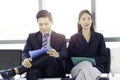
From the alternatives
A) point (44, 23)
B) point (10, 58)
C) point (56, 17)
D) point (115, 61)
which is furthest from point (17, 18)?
point (115, 61)

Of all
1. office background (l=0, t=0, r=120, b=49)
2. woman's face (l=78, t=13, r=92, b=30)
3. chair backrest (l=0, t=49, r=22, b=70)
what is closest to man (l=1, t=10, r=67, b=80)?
chair backrest (l=0, t=49, r=22, b=70)

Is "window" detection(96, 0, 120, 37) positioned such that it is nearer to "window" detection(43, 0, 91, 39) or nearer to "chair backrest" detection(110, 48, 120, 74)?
"window" detection(43, 0, 91, 39)

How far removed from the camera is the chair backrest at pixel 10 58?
2.78 meters

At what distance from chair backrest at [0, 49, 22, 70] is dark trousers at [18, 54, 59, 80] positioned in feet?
1.21

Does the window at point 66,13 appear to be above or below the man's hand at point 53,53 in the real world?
above

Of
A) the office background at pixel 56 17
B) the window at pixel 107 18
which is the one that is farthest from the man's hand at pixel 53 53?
the window at pixel 107 18

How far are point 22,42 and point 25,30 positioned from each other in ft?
0.70

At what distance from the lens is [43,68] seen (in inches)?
101

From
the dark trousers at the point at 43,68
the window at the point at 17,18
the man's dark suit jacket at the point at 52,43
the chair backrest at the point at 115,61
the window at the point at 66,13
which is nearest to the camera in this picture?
the dark trousers at the point at 43,68

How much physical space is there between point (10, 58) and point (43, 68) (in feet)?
1.70

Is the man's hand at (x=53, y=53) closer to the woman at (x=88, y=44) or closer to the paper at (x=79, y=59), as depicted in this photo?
the paper at (x=79, y=59)

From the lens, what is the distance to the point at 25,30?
3762mm

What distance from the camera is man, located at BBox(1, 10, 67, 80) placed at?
2.42m

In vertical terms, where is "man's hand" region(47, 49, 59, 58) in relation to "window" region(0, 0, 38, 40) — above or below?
below
